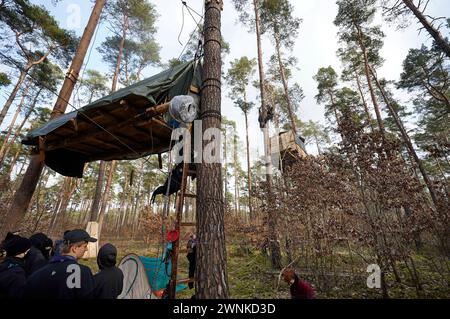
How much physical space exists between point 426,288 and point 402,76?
15.2m

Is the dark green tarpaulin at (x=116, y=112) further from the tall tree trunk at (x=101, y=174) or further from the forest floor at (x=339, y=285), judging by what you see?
the tall tree trunk at (x=101, y=174)

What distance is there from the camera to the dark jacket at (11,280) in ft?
7.32

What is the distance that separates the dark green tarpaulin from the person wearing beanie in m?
2.18

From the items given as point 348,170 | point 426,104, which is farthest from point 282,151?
point 426,104

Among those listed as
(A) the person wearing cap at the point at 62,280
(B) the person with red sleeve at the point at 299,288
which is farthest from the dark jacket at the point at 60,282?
(B) the person with red sleeve at the point at 299,288

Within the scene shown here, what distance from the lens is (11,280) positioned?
2.33 metres

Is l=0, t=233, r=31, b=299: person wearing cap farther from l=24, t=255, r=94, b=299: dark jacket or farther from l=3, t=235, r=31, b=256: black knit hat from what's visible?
l=24, t=255, r=94, b=299: dark jacket

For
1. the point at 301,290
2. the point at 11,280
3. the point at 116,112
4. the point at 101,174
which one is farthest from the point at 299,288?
the point at 101,174

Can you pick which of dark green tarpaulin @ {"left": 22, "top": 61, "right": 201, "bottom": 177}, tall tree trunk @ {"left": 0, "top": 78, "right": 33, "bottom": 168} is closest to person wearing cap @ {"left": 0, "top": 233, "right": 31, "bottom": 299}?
dark green tarpaulin @ {"left": 22, "top": 61, "right": 201, "bottom": 177}

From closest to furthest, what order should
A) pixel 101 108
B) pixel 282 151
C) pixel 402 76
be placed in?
pixel 101 108 → pixel 282 151 → pixel 402 76

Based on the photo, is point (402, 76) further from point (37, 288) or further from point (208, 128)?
point (37, 288)

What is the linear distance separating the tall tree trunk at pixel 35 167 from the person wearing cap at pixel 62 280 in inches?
122

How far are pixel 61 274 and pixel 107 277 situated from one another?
96cm
